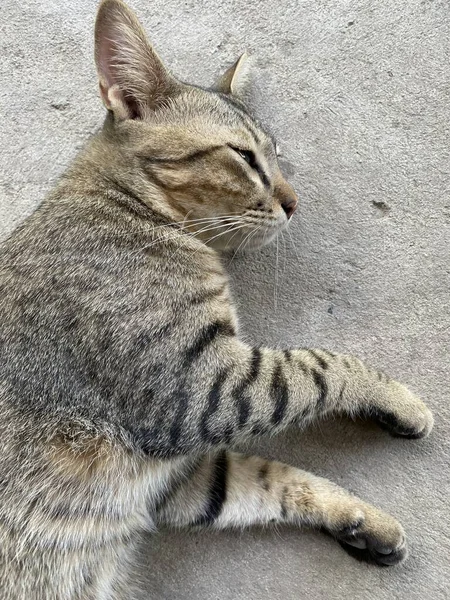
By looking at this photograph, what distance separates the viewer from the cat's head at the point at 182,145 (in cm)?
169

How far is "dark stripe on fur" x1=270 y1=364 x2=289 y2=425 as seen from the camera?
1.65m

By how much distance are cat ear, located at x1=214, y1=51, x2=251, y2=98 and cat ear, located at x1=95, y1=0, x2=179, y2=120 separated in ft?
1.18

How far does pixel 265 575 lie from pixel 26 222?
1.49 meters

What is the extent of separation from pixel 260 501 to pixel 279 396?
522 millimetres

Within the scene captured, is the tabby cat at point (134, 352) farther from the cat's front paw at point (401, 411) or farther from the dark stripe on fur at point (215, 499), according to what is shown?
the dark stripe on fur at point (215, 499)

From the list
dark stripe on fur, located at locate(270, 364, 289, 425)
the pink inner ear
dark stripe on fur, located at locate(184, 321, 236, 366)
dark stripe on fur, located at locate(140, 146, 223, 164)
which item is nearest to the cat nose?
dark stripe on fur, located at locate(140, 146, 223, 164)

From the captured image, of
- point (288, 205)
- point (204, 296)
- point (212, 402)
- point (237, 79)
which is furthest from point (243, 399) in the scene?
point (237, 79)

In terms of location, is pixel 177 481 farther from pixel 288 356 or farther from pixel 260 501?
pixel 288 356

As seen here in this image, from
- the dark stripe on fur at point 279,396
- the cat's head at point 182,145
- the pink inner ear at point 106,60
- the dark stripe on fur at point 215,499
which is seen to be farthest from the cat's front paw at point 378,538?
the pink inner ear at point 106,60

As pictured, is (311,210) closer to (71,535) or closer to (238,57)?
(238,57)

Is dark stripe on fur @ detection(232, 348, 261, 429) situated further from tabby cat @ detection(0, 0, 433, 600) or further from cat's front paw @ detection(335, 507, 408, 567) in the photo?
cat's front paw @ detection(335, 507, 408, 567)

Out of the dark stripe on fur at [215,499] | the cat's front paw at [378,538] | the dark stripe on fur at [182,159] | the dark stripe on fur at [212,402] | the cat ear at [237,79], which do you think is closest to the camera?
the dark stripe on fur at [212,402]

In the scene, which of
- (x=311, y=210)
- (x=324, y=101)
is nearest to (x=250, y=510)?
(x=311, y=210)

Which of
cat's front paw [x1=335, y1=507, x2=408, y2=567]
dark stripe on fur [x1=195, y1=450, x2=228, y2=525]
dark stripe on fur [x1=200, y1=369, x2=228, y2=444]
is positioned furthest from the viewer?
dark stripe on fur [x1=195, y1=450, x2=228, y2=525]
